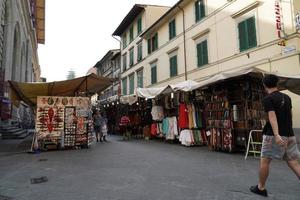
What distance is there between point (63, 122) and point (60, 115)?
311 mm

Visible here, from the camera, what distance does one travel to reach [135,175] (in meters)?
5.69

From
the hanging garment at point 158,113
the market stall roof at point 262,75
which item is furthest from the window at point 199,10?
the market stall roof at point 262,75

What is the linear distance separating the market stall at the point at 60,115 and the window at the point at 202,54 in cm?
716

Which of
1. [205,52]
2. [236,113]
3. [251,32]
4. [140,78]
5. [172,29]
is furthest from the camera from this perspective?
[140,78]

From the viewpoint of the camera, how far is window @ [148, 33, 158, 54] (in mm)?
23073

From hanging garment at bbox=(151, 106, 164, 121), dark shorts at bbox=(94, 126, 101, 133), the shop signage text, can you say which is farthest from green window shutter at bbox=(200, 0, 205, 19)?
dark shorts at bbox=(94, 126, 101, 133)

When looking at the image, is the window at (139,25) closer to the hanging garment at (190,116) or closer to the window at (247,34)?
the window at (247,34)

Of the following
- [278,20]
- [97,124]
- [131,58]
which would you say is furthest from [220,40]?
[131,58]

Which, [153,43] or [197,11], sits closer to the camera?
[197,11]

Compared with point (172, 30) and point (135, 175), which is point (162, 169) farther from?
point (172, 30)

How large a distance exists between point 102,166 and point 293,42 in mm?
9380

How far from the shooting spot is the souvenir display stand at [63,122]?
34.8ft

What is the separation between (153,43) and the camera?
77.6 ft

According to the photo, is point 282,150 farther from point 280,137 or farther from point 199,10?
point 199,10
